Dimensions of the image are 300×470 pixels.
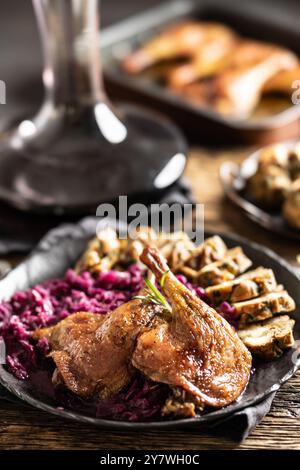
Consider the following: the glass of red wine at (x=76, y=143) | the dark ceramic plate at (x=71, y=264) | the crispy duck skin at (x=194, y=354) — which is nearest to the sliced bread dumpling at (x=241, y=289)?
the dark ceramic plate at (x=71, y=264)

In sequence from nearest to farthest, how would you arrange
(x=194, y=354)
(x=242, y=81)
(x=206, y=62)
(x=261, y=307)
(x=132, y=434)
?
(x=194, y=354) < (x=132, y=434) < (x=261, y=307) < (x=242, y=81) < (x=206, y=62)

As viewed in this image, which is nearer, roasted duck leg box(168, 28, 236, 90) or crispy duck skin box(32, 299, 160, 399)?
crispy duck skin box(32, 299, 160, 399)

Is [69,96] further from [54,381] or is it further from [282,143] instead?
[54,381]

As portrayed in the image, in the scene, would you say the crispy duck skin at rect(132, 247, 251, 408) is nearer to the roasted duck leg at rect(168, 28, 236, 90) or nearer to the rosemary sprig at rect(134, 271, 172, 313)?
the rosemary sprig at rect(134, 271, 172, 313)

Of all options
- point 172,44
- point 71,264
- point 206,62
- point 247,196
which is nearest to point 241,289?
point 71,264

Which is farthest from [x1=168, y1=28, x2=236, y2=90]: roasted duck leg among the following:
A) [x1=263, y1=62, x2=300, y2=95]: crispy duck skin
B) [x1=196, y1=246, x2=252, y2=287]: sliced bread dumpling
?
[x1=196, y1=246, x2=252, y2=287]: sliced bread dumpling

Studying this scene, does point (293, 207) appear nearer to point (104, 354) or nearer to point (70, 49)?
point (70, 49)

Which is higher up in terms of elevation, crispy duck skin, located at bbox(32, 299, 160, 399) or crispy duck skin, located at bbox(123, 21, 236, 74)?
crispy duck skin, located at bbox(123, 21, 236, 74)
